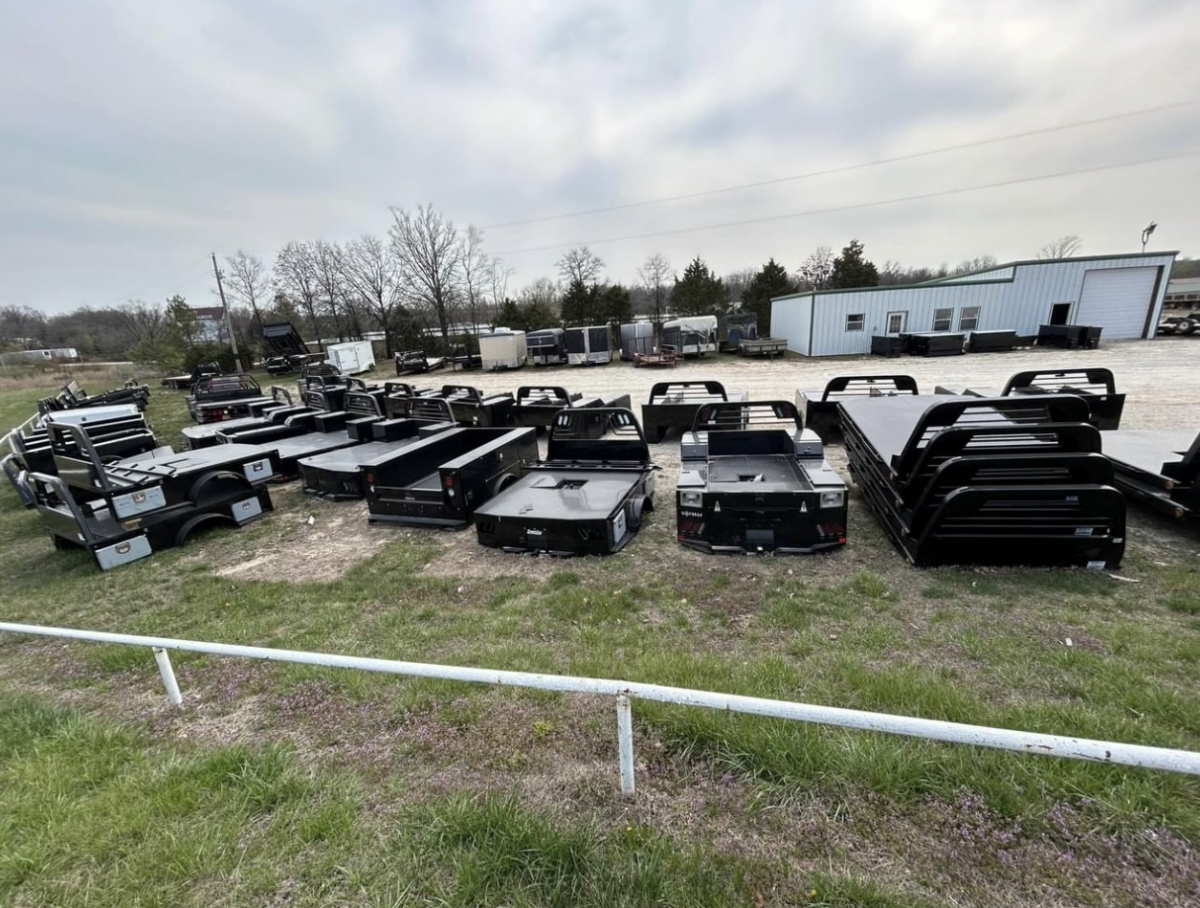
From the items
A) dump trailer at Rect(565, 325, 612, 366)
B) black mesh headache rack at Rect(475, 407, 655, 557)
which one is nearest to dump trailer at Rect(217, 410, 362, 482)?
black mesh headache rack at Rect(475, 407, 655, 557)

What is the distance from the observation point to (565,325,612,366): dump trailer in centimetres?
2636

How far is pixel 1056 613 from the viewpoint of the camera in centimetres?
320

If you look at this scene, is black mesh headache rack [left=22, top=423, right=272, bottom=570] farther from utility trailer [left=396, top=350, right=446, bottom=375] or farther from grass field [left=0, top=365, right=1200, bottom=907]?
utility trailer [left=396, top=350, right=446, bottom=375]

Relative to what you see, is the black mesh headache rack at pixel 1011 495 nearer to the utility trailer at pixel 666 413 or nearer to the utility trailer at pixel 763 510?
the utility trailer at pixel 763 510

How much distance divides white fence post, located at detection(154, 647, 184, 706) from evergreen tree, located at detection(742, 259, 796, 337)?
118 feet

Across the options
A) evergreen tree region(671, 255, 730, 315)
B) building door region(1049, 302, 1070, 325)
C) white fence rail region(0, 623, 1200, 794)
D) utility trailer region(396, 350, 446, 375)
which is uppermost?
evergreen tree region(671, 255, 730, 315)

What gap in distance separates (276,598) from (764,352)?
2509 cm

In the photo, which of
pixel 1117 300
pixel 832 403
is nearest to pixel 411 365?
pixel 832 403

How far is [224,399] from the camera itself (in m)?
14.4

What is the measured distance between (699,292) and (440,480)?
107 feet

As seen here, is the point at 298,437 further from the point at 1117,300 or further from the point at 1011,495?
the point at 1117,300

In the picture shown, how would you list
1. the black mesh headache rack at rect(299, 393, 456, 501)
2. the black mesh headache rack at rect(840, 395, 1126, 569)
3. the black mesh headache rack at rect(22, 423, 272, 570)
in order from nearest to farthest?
the black mesh headache rack at rect(840, 395, 1126, 569) → the black mesh headache rack at rect(22, 423, 272, 570) → the black mesh headache rack at rect(299, 393, 456, 501)

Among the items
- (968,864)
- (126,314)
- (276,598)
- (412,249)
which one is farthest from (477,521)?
(126,314)

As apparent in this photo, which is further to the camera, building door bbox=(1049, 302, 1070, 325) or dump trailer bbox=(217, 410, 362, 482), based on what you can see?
building door bbox=(1049, 302, 1070, 325)
